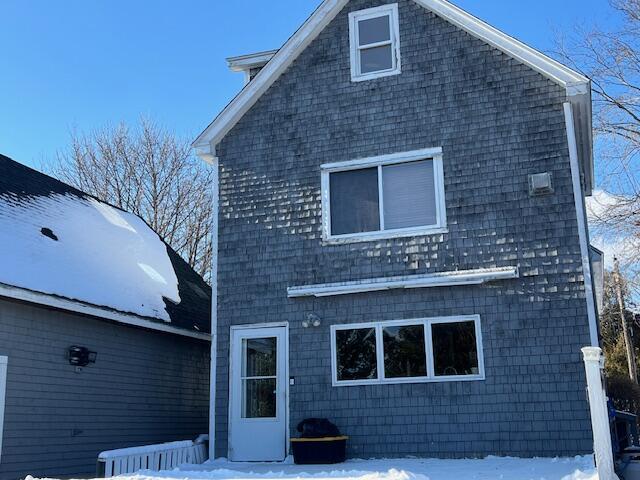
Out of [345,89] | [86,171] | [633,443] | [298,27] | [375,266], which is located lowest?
[633,443]

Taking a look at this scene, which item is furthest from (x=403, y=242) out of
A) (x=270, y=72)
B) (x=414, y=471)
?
(x=270, y=72)

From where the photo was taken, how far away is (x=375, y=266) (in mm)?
10141

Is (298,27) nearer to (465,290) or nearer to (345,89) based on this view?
(345,89)

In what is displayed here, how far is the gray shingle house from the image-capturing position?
364 inches

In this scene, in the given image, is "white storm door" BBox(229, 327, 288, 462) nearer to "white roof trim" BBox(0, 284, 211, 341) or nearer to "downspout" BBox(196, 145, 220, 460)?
"downspout" BBox(196, 145, 220, 460)

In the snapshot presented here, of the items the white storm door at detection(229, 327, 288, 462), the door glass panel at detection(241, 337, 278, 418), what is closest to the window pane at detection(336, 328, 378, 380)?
the white storm door at detection(229, 327, 288, 462)

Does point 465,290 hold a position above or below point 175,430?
above

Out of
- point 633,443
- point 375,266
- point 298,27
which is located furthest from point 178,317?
point 633,443

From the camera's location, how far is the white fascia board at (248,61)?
12695mm

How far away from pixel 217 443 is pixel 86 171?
18766 mm

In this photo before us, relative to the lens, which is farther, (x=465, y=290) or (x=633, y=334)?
(x=633, y=334)

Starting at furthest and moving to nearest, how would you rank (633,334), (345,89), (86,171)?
1. (633,334)
2. (86,171)
3. (345,89)

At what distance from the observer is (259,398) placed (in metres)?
10.4

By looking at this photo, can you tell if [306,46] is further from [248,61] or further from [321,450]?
[321,450]
